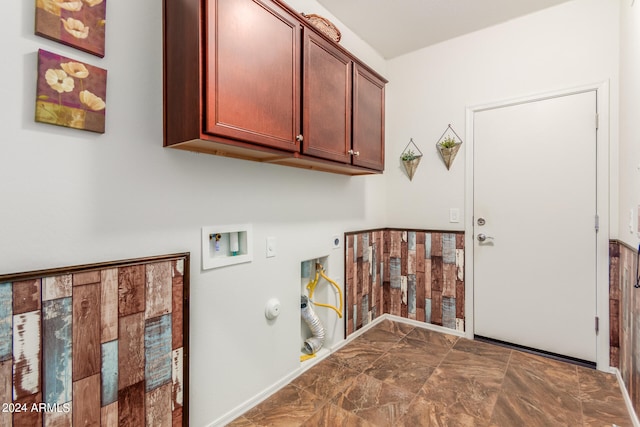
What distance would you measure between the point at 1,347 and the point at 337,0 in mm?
2702

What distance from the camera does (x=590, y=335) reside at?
7.35 ft

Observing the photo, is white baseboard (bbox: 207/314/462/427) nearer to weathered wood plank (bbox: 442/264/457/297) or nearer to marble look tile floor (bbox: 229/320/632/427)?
marble look tile floor (bbox: 229/320/632/427)

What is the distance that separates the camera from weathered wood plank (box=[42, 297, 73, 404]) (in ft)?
3.54

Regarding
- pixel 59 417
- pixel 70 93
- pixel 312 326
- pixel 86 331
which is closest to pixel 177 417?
pixel 59 417

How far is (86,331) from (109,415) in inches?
14.6

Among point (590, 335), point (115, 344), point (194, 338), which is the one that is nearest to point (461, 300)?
point (590, 335)

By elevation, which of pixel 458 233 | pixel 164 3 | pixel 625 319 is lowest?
pixel 625 319

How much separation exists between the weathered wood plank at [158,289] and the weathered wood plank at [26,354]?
1.16 feet

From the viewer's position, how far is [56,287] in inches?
43.0

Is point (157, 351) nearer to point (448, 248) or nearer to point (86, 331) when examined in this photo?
point (86, 331)

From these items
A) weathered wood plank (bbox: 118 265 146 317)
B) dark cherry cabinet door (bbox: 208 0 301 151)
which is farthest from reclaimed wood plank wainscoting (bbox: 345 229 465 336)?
weathered wood plank (bbox: 118 265 146 317)

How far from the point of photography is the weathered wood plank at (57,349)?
1080 millimetres

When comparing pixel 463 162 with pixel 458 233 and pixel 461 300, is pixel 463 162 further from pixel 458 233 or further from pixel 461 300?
pixel 461 300

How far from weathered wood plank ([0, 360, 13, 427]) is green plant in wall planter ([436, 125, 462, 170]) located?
9.75 ft
